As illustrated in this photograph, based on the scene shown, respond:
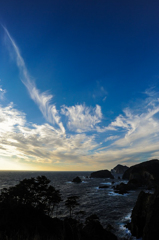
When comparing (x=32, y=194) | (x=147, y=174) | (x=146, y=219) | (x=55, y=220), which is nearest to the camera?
(x=146, y=219)

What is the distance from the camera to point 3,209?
31516 millimetres

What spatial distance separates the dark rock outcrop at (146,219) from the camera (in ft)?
84.2

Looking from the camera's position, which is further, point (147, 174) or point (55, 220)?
point (147, 174)

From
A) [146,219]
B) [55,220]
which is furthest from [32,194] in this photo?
[146,219]

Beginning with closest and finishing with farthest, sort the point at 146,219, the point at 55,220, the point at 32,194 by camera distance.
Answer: the point at 146,219
the point at 55,220
the point at 32,194

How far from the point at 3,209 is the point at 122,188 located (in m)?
81.2

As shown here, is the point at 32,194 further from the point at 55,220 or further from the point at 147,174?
the point at 147,174

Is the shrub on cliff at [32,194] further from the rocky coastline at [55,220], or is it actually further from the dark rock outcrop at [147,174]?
the dark rock outcrop at [147,174]

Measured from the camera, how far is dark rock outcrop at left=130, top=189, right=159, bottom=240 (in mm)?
25678

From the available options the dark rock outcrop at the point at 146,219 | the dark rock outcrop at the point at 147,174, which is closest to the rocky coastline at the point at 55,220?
the dark rock outcrop at the point at 146,219

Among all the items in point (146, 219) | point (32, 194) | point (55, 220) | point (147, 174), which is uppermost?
point (147, 174)

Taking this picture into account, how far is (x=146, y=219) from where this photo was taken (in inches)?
1128

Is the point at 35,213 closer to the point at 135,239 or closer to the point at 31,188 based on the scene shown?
the point at 31,188

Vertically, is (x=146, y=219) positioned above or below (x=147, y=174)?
below
